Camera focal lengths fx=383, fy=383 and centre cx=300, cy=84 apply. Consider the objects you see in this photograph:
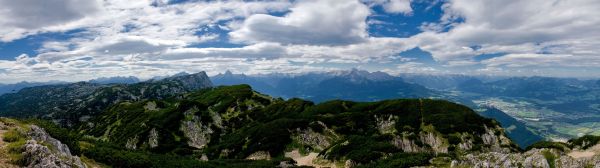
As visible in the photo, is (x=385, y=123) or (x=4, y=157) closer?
(x=4, y=157)

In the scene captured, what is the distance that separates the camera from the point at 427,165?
250 ft

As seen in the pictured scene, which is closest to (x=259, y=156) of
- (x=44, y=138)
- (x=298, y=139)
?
(x=298, y=139)

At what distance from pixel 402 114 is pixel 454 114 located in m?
17.0

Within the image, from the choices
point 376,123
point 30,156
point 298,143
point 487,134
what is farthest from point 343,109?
point 30,156

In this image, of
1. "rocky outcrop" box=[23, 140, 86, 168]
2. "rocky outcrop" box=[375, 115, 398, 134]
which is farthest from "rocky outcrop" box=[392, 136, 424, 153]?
"rocky outcrop" box=[23, 140, 86, 168]

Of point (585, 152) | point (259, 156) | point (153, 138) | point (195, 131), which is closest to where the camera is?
point (585, 152)

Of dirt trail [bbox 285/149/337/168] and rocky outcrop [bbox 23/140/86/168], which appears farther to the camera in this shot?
dirt trail [bbox 285/149/337/168]

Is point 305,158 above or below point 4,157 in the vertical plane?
below

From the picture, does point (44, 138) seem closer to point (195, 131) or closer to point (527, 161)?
point (527, 161)

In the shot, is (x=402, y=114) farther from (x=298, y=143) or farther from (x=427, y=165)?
(x=427, y=165)

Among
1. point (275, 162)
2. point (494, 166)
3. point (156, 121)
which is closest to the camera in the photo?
point (494, 166)

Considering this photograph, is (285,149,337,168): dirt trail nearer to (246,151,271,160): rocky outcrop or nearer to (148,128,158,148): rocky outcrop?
(246,151,271,160): rocky outcrop

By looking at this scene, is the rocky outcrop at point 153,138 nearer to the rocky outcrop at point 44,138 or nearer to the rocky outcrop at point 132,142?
the rocky outcrop at point 132,142

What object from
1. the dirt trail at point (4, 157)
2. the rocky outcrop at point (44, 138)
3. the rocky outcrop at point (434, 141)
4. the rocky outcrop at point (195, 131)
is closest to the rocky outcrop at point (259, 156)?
the rocky outcrop at point (195, 131)
